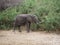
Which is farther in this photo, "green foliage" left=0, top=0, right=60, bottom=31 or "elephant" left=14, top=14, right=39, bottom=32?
"elephant" left=14, top=14, right=39, bottom=32

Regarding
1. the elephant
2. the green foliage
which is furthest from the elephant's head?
the green foliage

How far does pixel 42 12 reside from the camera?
46.3 ft

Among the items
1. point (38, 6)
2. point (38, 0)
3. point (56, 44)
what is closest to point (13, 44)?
point (56, 44)

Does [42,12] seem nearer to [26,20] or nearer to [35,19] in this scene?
[35,19]

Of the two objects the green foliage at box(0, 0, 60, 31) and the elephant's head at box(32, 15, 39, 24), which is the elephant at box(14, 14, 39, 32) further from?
the green foliage at box(0, 0, 60, 31)

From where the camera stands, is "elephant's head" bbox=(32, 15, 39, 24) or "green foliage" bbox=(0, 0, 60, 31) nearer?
"green foliage" bbox=(0, 0, 60, 31)

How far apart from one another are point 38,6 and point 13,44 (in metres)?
5.66

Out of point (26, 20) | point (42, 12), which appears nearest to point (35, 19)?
point (26, 20)

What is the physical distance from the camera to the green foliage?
1260 centimetres

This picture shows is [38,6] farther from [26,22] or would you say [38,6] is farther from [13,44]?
[13,44]

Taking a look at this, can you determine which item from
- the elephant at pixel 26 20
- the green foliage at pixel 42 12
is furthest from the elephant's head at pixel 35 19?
the green foliage at pixel 42 12

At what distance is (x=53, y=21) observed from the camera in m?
12.6

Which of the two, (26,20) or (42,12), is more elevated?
(42,12)

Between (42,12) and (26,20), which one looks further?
(42,12)
